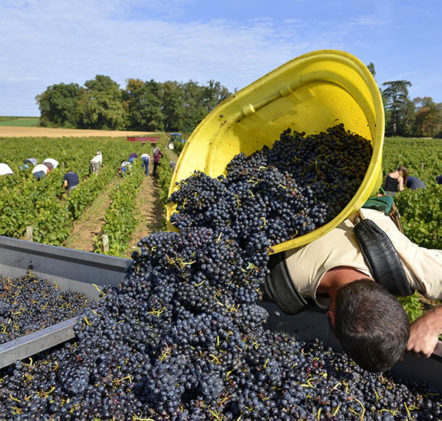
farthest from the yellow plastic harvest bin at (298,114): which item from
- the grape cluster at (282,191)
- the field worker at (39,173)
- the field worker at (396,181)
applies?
the field worker at (39,173)

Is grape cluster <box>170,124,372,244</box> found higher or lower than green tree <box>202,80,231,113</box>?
lower

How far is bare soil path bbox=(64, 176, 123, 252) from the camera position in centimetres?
824

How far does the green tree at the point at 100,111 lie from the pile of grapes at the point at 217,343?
8141 centimetres

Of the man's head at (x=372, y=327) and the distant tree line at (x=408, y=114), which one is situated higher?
the distant tree line at (x=408, y=114)

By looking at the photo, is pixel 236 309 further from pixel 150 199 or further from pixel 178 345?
pixel 150 199

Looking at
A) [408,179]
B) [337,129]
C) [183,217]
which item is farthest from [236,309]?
[408,179]

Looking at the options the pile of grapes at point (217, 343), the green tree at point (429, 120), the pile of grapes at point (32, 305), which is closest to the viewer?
the pile of grapes at point (217, 343)

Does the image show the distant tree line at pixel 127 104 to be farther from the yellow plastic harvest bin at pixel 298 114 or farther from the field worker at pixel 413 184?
the yellow plastic harvest bin at pixel 298 114

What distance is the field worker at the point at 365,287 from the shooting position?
4.81ft

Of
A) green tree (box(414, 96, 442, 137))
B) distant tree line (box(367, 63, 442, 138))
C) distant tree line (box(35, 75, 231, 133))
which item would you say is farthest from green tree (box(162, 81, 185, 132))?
green tree (box(414, 96, 442, 137))

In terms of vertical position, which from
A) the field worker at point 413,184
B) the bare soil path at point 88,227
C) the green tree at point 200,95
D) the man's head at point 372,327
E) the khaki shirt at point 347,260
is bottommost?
the bare soil path at point 88,227

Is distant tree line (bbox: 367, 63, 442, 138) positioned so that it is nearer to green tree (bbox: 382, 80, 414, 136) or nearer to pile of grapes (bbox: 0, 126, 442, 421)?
green tree (bbox: 382, 80, 414, 136)

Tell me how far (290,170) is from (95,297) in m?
1.91

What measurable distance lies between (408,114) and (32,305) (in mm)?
91206
